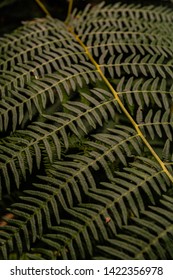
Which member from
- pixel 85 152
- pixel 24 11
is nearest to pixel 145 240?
pixel 85 152

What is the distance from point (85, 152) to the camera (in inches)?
46.0

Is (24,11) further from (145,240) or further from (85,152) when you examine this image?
(145,240)

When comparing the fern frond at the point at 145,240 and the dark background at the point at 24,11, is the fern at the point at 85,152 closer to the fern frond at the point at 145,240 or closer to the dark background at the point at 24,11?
the fern frond at the point at 145,240

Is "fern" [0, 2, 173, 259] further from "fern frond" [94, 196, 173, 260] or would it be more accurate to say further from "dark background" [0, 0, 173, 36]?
"dark background" [0, 0, 173, 36]

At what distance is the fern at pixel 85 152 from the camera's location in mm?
971

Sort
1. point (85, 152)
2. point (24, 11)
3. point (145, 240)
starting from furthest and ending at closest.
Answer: point (24, 11) < point (85, 152) < point (145, 240)

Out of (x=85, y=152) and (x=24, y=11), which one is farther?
(x=24, y=11)

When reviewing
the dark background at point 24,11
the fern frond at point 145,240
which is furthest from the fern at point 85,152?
the dark background at point 24,11

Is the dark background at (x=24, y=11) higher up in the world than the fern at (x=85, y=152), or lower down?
higher up

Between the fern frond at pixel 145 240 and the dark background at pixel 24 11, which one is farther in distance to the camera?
the dark background at pixel 24 11

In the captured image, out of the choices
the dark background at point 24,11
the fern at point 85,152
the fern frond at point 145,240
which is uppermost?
the dark background at point 24,11

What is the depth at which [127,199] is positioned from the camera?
102cm
